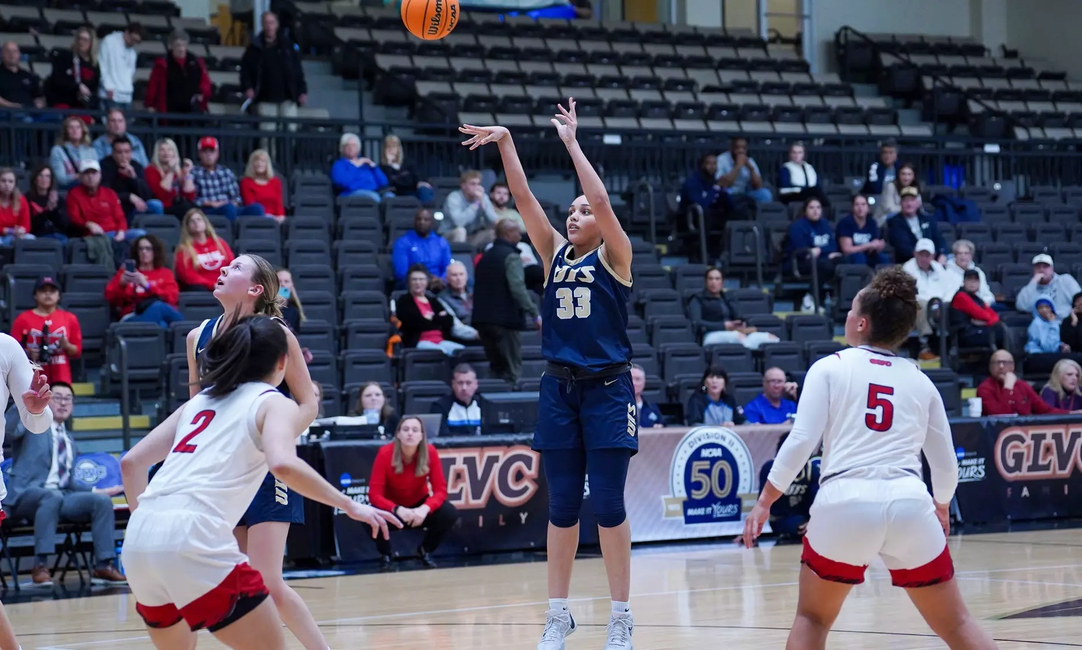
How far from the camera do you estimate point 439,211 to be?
605 inches

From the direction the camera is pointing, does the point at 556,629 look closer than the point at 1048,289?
Yes

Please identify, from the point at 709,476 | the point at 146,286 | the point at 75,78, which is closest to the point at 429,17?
the point at 146,286

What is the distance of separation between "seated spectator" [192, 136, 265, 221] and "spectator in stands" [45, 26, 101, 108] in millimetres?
1656

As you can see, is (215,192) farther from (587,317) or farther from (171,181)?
(587,317)

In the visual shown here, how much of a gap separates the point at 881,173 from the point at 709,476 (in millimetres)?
7552

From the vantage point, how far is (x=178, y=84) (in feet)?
50.1

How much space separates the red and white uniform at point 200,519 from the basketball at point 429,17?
19.6 ft

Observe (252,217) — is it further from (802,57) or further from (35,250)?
(802,57)

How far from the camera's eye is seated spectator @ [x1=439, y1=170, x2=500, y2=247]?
1509 cm

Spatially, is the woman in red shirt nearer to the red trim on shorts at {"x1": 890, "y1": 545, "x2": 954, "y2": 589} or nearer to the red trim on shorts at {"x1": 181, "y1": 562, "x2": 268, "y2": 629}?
the red trim on shorts at {"x1": 890, "y1": 545, "x2": 954, "y2": 589}

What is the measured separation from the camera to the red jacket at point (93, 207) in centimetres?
1312

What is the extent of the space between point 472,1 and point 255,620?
15.8 m

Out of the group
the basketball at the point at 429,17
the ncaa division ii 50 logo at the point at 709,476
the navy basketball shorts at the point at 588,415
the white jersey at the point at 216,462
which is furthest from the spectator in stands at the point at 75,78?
the white jersey at the point at 216,462

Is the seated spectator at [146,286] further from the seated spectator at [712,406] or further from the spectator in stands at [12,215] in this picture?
the seated spectator at [712,406]
